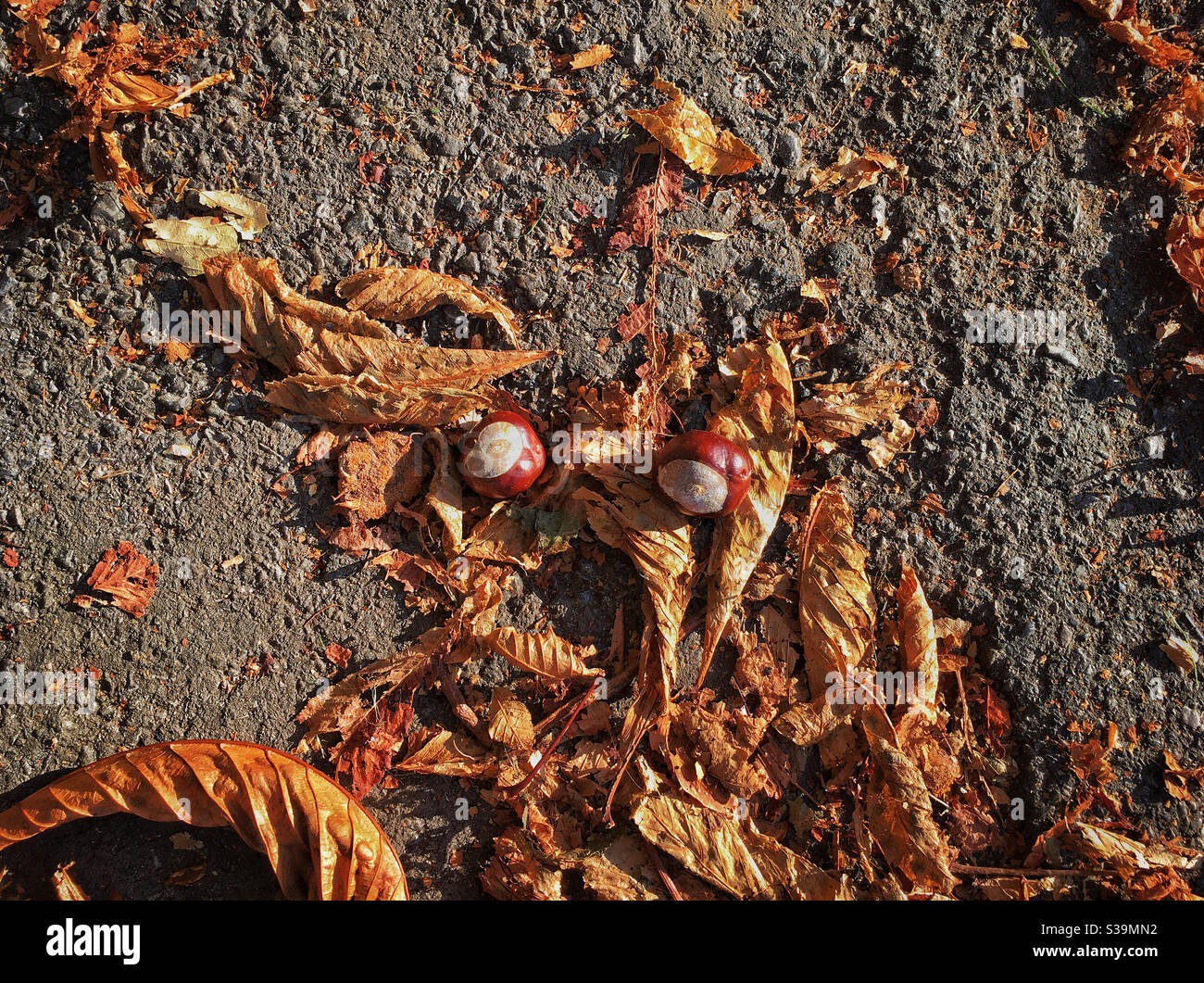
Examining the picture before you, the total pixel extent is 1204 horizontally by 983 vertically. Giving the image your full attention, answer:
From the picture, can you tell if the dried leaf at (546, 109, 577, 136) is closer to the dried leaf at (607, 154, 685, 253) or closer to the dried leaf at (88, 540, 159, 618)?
the dried leaf at (607, 154, 685, 253)

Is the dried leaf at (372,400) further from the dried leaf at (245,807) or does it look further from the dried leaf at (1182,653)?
the dried leaf at (1182,653)

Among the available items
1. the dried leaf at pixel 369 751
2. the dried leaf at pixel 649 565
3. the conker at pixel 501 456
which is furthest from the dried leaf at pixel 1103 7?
the dried leaf at pixel 369 751

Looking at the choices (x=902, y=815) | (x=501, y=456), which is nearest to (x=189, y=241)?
(x=501, y=456)

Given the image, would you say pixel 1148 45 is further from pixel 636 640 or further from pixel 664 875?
pixel 664 875
